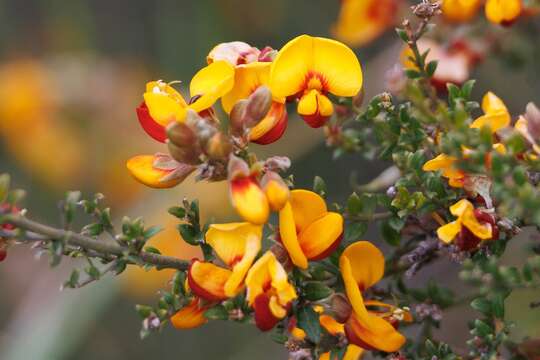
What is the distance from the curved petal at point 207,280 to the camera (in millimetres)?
650

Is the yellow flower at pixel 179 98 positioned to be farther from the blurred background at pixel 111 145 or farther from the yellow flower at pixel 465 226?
the blurred background at pixel 111 145

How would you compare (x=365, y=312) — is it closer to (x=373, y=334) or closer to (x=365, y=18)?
(x=373, y=334)

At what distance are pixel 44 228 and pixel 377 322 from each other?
10.5 inches

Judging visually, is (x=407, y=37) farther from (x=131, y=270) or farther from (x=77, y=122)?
(x=77, y=122)

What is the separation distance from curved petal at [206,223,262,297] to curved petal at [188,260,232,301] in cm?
1

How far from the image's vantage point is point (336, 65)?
72cm

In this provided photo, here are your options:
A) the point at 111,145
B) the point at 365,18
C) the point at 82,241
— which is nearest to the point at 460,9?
the point at 365,18

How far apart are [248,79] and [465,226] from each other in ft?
0.70

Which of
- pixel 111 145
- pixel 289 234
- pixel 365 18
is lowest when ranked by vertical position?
pixel 111 145

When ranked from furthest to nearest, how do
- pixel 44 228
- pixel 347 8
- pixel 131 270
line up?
pixel 131 270
pixel 347 8
pixel 44 228

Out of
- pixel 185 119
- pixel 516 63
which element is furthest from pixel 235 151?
pixel 516 63

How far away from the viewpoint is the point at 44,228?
0.62 metres

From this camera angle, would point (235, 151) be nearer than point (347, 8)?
Yes

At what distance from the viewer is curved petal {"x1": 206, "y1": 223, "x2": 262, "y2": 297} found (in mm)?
632
